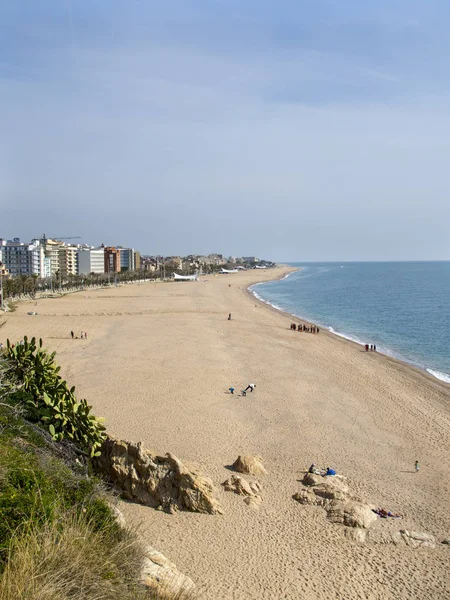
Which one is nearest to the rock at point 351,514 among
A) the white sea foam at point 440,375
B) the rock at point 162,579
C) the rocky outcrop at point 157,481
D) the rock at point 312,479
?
the rock at point 312,479

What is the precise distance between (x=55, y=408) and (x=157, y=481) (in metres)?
2.87

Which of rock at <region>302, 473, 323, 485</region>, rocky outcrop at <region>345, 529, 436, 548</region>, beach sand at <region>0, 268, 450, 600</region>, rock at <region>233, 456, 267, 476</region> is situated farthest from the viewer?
rock at <region>233, 456, 267, 476</region>

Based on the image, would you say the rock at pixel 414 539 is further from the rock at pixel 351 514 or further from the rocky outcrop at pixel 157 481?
the rocky outcrop at pixel 157 481

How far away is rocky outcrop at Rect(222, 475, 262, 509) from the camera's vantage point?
12.6 metres

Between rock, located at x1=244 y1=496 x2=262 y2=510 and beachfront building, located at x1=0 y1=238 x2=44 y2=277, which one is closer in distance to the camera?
rock, located at x1=244 y1=496 x2=262 y2=510

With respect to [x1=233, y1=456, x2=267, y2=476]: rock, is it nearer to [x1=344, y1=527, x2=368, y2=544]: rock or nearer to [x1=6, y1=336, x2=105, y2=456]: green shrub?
[x1=344, y1=527, x2=368, y2=544]: rock

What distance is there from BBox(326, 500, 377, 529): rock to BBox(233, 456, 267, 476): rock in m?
2.34

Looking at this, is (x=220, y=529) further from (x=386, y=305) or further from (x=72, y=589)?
(x=386, y=305)

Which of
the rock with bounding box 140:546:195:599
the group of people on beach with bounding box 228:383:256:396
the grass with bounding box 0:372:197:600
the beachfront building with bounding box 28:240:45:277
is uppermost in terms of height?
the beachfront building with bounding box 28:240:45:277

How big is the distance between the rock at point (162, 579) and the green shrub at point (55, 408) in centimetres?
413

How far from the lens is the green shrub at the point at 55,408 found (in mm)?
11891

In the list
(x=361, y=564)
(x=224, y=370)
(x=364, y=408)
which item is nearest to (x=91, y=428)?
(x=361, y=564)

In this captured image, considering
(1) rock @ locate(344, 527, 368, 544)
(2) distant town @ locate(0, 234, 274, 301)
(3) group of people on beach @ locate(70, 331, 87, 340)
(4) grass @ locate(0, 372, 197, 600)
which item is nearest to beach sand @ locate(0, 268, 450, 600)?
(1) rock @ locate(344, 527, 368, 544)

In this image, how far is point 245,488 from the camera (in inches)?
509
